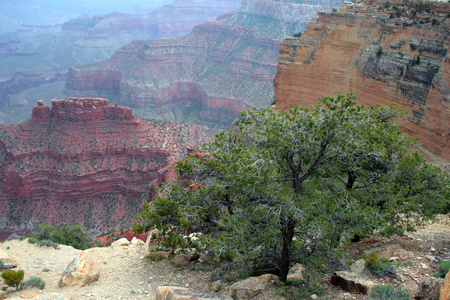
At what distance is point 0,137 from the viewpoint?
46.6 meters

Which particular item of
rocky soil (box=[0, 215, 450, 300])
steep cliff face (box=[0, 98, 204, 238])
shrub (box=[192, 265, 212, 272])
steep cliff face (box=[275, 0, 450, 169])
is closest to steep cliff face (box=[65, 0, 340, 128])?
steep cliff face (box=[0, 98, 204, 238])

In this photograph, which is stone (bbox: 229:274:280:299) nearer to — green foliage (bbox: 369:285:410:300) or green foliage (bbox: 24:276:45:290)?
green foliage (bbox: 369:285:410:300)

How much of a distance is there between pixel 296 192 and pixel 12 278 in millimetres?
10968

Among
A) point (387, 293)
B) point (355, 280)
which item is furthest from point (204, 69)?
point (387, 293)

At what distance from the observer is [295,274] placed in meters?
11.9

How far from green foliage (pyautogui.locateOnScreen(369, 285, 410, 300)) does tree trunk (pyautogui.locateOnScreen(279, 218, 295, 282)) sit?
9.60 ft

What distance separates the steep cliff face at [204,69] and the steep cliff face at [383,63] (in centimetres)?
6241

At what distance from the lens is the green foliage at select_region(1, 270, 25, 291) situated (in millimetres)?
12192

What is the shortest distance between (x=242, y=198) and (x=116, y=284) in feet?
20.4

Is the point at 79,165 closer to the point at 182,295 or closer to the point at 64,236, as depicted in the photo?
the point at 64,236

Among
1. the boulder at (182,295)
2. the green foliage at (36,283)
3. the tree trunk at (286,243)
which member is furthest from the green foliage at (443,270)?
the green foliage at (36,283)

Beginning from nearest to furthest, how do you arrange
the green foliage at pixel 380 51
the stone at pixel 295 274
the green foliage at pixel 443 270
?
the green foliage at pixel 443 270
the stone at pixel 295 274
the green foliage at pixel 380 51

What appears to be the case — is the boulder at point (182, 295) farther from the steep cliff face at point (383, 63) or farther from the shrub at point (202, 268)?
the steep cliff face at point (383, 63)

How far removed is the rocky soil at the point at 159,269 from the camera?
10.8m
